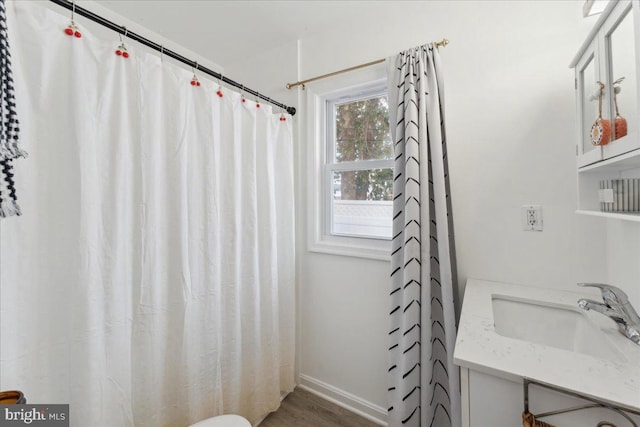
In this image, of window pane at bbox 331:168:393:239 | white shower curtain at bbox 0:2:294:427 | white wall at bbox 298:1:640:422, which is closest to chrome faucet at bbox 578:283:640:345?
white wall at bbox 298:1:640:422

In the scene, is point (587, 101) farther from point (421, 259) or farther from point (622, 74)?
point (421, 259)

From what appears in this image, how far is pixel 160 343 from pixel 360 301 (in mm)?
1126

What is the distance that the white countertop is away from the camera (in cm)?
58

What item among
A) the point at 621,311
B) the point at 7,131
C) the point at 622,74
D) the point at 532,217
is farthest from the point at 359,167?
the point at 7,131

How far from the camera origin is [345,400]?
1740mm

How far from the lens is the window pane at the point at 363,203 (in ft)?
5.71

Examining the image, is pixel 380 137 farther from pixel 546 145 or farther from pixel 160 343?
pixel 160 343

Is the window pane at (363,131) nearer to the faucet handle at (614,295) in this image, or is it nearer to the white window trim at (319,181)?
the white window trim at (319,181)

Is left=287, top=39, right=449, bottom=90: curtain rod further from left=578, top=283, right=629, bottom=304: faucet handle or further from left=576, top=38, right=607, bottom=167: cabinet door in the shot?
left=578, top=283, right=629, bottom=304: faucet handle

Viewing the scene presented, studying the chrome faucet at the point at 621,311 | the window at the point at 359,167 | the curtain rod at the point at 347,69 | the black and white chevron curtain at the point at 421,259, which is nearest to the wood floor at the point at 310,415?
the black and white chevron curtain at the point at 421,259

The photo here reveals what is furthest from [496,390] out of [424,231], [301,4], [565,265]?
[301,4]

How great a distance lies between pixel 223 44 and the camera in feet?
6.59

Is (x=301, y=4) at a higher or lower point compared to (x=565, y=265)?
higher

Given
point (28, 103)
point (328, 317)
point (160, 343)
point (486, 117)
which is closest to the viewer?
point (28, 103)
